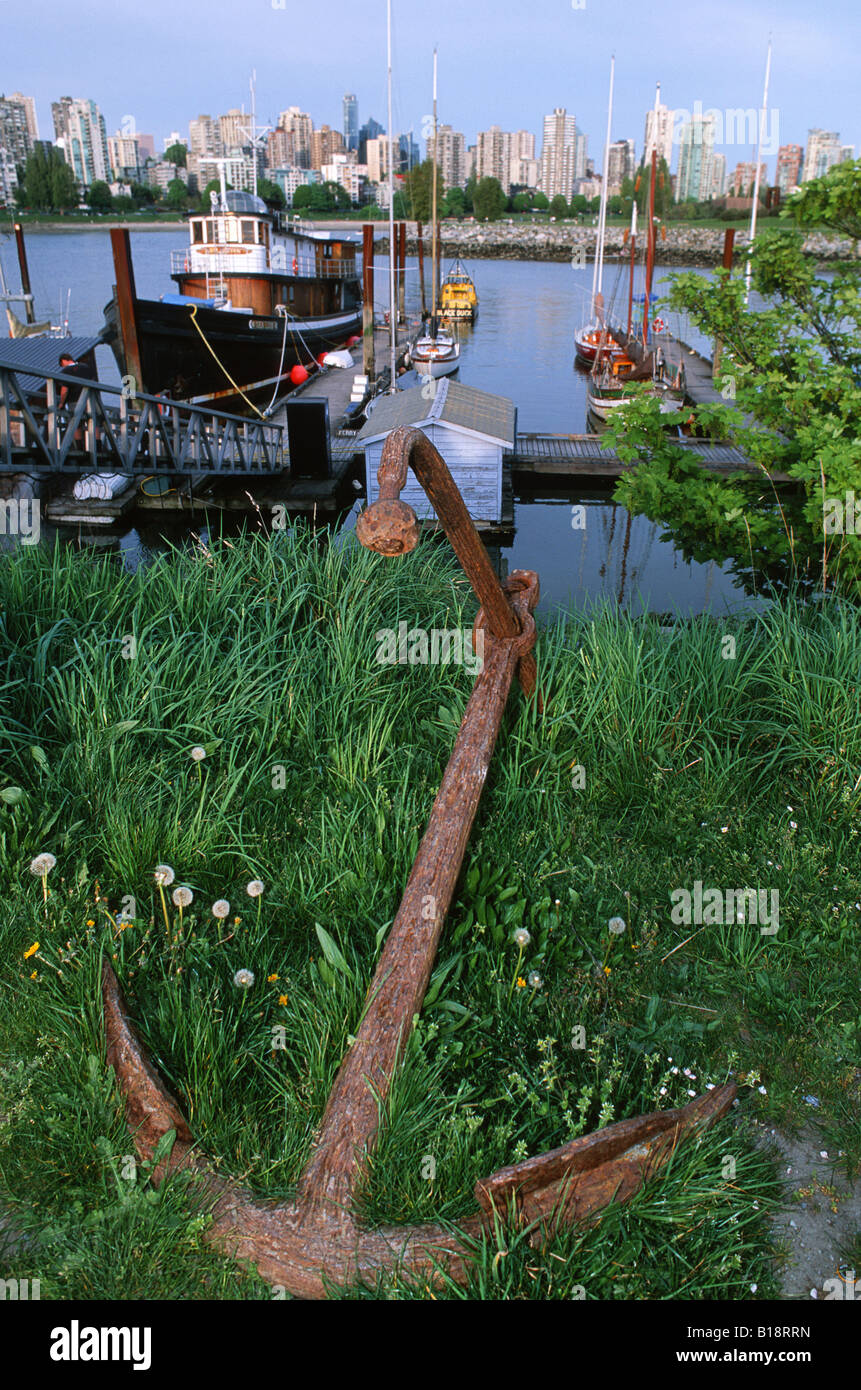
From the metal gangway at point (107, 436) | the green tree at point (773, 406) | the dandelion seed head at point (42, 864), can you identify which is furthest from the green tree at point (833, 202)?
the metal gangway at point (107, 436)

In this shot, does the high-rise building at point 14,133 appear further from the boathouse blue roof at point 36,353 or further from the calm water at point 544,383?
the boathouse blue roof at point 36,353

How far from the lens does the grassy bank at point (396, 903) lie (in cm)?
226

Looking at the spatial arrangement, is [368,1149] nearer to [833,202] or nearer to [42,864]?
[42,864]

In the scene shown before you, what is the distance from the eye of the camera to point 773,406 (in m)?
6.44

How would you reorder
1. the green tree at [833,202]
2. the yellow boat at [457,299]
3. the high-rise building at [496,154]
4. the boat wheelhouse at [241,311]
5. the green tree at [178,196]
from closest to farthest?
the green tree at [833,202], the boat wheelhouse at [241,311], the yellow boat at [457,299], the green tree at [178,196], the high-rise building at [496,154]

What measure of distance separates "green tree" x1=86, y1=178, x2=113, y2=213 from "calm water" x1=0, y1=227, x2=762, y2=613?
69.6 feet

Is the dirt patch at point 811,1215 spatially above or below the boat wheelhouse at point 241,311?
below

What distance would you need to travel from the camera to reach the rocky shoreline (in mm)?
74625

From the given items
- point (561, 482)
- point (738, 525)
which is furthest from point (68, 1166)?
point (561, 482)

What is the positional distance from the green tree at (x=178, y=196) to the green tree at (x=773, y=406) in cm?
11540

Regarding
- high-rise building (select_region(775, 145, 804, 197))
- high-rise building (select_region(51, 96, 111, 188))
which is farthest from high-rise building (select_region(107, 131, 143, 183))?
high-rise building (select_region(775, 145, 804, 197))

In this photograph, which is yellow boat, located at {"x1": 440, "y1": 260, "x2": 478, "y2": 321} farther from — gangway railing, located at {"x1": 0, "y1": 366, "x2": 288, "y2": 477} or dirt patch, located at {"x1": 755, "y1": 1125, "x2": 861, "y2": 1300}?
dirt patch, located at {"x1": 755, "y1": 1125, "x2": 861, "y2": 1300}
